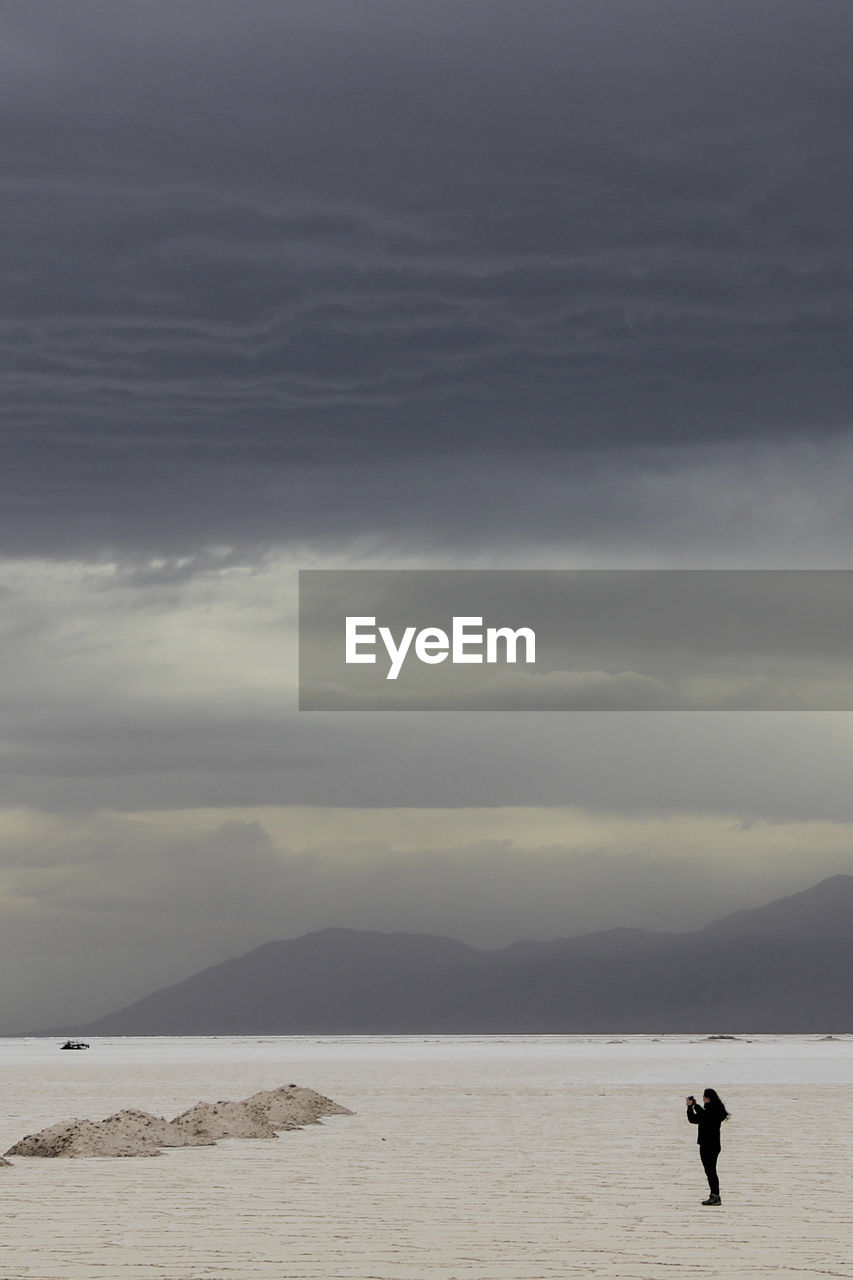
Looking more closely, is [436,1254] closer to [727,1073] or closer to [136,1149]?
[136,1149]

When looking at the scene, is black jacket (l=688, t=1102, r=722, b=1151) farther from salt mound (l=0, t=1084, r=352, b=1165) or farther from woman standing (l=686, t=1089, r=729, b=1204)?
salt mound (l=0, t=1084, r=352, b=1165)

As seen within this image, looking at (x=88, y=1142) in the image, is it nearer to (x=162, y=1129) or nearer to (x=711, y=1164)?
(x=162, y=1129)

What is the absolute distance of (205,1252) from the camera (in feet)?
62.2

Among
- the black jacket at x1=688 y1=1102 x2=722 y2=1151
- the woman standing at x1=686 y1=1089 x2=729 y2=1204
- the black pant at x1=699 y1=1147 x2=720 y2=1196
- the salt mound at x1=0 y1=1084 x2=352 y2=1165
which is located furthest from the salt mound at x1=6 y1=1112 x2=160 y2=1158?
the black jacket at x1=688 y1=1102 x2=722 y2=1151

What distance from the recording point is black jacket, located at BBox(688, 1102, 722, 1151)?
22.9 metres

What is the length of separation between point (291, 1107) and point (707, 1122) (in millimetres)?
20374

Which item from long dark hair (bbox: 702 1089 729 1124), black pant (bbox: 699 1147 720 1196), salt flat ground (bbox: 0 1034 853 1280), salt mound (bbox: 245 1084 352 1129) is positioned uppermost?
long dark hair (bbox: 702 1089 729 1124)

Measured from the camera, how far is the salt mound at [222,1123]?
36000mm

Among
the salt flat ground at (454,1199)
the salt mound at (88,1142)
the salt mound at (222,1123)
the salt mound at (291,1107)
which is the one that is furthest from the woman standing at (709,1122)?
the salt mound at (291,1107)

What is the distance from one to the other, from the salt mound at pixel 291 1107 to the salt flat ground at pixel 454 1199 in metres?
0.71

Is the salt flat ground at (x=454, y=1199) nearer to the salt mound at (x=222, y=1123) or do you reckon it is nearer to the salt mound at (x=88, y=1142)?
the salt mound at (x=222, y=1123)

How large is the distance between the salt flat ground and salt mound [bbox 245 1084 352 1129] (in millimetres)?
712

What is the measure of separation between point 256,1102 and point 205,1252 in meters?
22.8

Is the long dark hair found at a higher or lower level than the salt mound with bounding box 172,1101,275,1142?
higher
